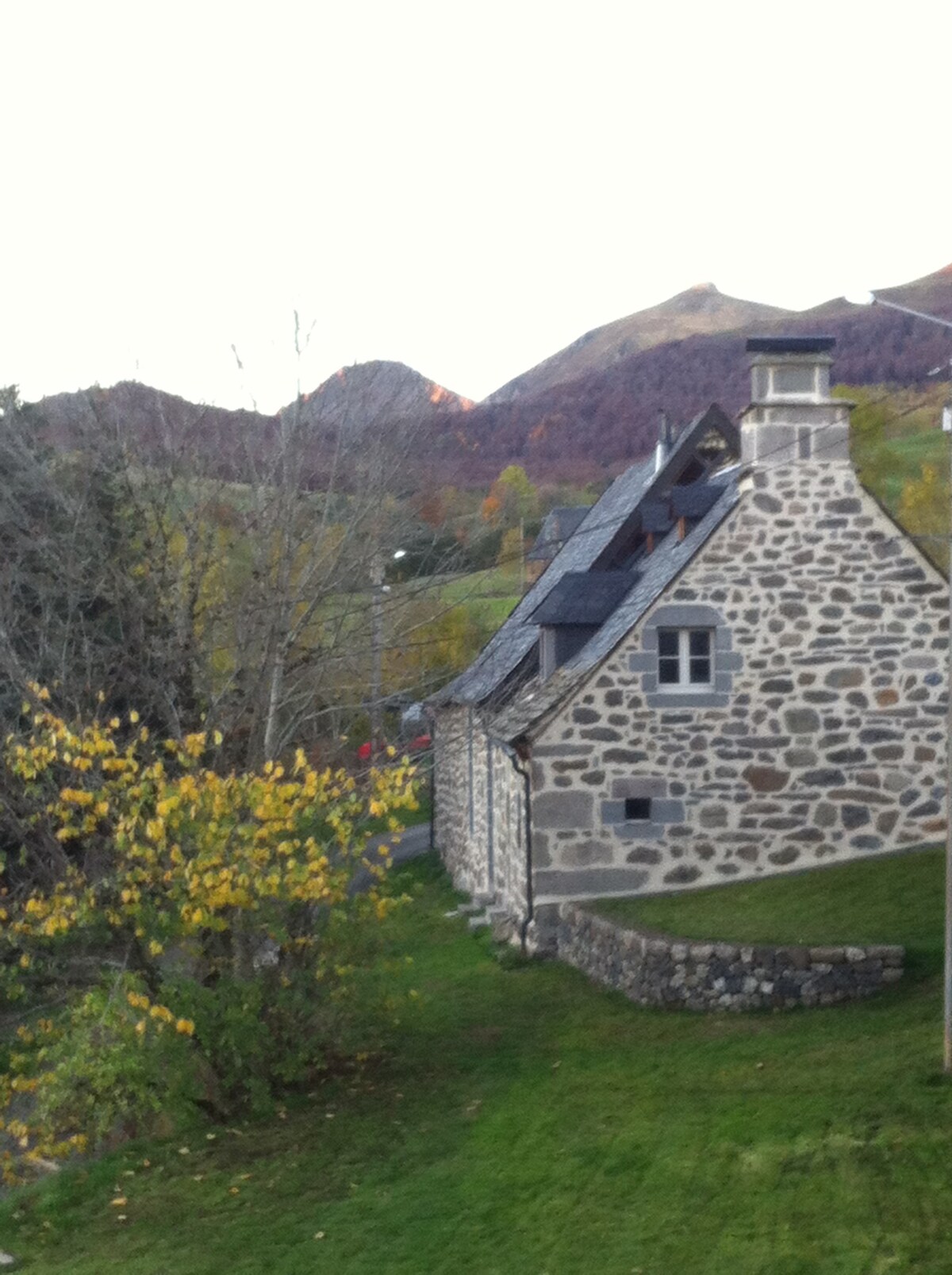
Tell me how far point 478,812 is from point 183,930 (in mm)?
10393

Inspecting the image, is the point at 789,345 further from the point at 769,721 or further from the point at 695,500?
the point at 769,721

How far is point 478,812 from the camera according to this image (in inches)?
837

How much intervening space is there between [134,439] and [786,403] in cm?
730

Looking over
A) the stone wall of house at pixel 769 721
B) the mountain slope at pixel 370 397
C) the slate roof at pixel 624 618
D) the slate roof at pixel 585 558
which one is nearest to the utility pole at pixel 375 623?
the mountain slope at pixel 370 397

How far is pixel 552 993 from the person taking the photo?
49.3ft

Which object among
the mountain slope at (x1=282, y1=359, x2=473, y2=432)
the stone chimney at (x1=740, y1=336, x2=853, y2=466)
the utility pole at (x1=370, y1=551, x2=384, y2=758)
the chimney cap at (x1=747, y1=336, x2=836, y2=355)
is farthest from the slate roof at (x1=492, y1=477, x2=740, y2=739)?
the mountain slope at (x1=282, y1=359, x2=473, y2=432)

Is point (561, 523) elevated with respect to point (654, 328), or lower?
lower

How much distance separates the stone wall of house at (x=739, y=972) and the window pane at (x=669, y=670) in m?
3.24

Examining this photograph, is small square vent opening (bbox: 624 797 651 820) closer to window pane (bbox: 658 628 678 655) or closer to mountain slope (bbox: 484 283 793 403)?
window pane (bbox: 658 628 678 655)

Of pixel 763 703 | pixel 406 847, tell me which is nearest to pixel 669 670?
pixel 763 703

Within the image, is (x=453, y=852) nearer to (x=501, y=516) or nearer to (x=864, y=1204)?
(x=501, y=516)

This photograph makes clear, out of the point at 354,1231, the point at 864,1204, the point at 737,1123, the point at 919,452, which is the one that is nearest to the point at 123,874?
the point at 354,1231

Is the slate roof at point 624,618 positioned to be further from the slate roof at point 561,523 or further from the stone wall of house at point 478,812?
the slate roof at point 561,523

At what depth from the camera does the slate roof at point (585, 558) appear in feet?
66.4
